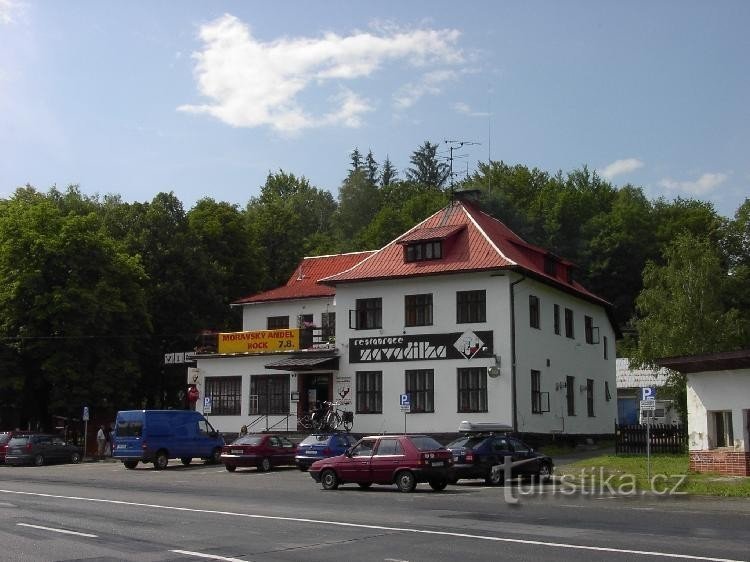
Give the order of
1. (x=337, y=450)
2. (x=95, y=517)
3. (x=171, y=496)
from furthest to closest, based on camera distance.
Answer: (x=337, y=450) → (x=171, y=496) → (x=95, y=517)

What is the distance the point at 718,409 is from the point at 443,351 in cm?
1433

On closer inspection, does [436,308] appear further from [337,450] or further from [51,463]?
[51,463]

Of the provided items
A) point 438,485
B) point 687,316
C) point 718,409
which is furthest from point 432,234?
point 438,485

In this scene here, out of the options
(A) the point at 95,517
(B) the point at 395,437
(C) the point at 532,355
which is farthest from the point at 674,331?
(A) the point at 95,517

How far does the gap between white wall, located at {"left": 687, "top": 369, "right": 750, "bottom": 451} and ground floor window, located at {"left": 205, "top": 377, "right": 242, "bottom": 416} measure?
940 inches

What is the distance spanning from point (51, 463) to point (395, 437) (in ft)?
86.1

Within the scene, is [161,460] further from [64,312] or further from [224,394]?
[64,312]

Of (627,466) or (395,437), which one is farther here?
(627,466)

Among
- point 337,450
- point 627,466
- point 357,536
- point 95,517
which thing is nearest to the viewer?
point 357,536

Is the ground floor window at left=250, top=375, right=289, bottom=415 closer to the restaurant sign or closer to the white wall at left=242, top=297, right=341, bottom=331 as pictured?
the restaurant sign

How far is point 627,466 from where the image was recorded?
96.7ft

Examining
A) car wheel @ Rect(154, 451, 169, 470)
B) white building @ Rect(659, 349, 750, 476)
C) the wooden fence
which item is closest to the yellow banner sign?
car wheel @ Rect(154, 451, 169, 470)

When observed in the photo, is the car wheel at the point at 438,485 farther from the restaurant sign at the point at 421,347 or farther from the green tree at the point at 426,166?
the green tree at the point at 426,166

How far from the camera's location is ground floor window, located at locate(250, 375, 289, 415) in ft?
141
